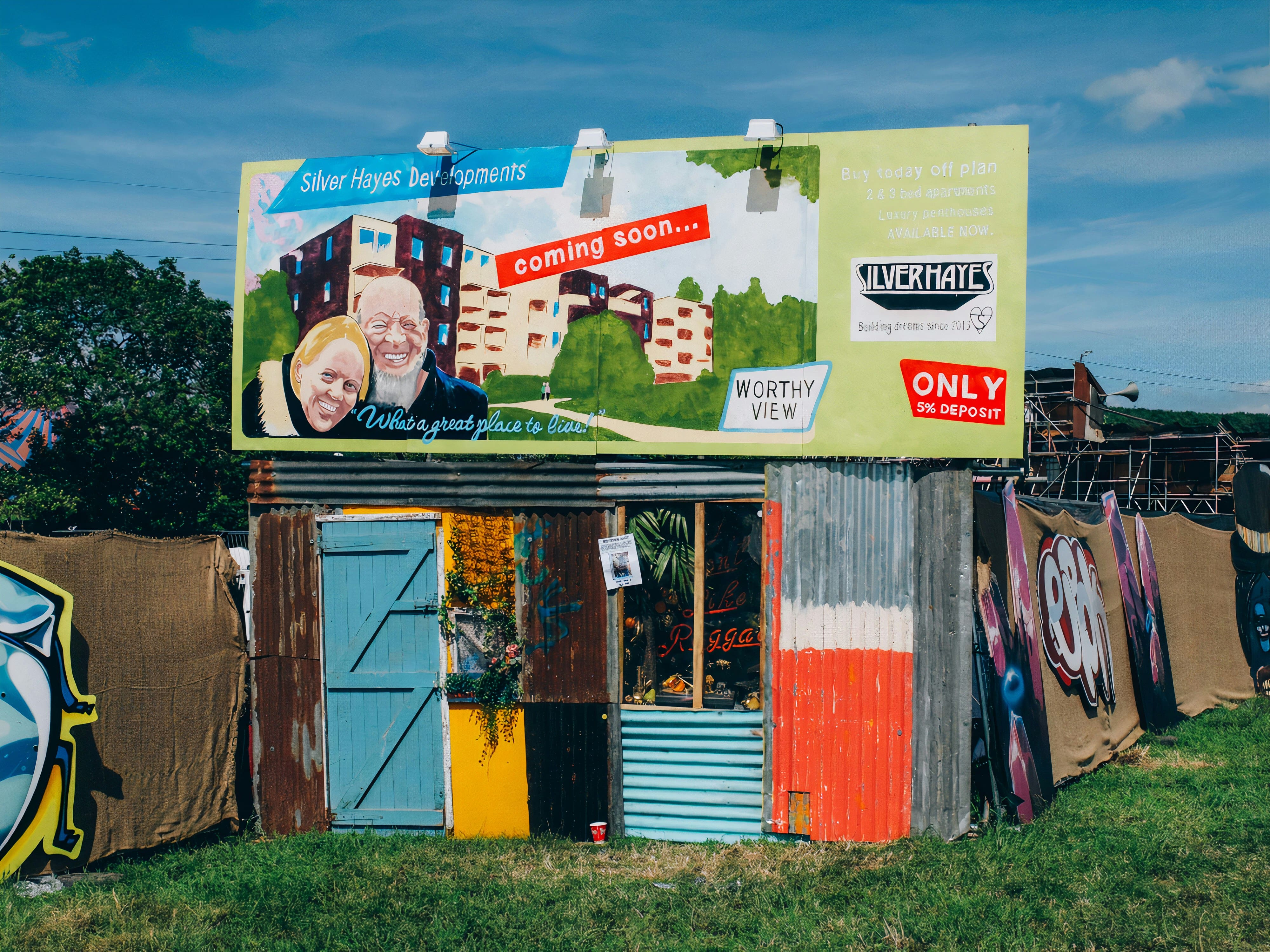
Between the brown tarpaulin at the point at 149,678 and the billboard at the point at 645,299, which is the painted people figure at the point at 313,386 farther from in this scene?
the brown tarpaulin at the point at 149,678

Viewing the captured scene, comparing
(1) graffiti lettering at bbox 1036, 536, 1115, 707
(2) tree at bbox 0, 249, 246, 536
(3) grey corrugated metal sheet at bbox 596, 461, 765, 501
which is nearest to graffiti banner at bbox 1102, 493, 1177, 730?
(1) graffiti lettering at bbox 1036, 536, 1115, 707

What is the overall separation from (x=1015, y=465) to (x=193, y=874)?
7.42 m

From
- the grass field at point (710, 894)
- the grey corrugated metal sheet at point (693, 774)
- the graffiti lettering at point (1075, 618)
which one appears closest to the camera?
the grass field at point (710, 894)

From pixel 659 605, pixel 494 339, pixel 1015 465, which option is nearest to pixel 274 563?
pixel 494 339

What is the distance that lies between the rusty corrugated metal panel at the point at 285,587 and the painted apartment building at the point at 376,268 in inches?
68.8

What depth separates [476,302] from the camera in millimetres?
7352

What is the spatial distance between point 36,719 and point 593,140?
6145mm

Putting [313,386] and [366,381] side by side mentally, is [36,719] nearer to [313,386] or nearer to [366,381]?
[313,386]

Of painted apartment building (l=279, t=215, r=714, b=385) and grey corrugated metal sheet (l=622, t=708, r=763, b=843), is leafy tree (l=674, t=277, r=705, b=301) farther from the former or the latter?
grey corrugated metal sheet (l=622, t=708, r=763, b=843)

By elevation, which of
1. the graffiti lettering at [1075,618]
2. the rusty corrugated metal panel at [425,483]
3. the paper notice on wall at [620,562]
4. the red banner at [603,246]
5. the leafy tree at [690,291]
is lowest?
the graffiti lettering at [1075,618]

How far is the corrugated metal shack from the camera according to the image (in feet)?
22.0

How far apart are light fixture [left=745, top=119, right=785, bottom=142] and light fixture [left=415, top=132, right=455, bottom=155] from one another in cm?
257

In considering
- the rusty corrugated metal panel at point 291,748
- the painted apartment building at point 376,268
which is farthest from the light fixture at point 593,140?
the rusty corrugated metal panel at point 291,748

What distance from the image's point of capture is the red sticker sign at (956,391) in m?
6.55
